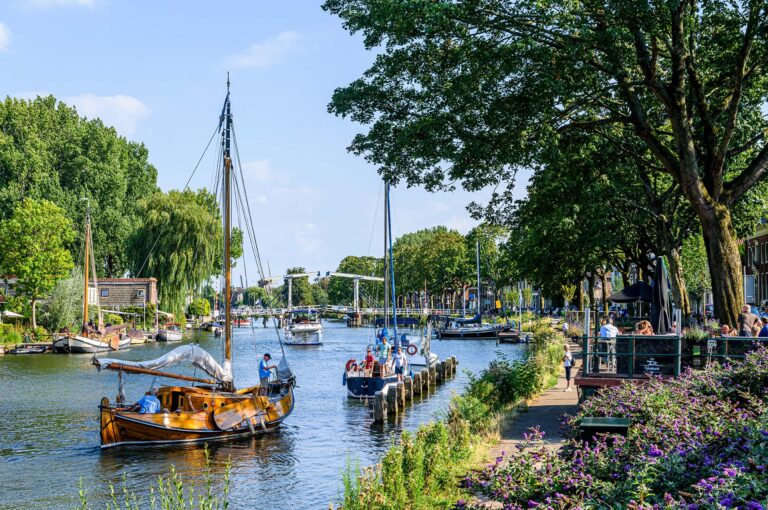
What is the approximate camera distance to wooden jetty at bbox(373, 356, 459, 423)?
30.6 meters

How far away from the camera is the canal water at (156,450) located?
19.8 metres

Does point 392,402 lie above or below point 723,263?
below

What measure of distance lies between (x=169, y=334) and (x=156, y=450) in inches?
2087

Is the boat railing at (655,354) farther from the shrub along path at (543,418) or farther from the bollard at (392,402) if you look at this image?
the bollard at (392,402)

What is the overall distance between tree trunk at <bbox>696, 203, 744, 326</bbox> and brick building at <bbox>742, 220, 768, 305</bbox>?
4774cm

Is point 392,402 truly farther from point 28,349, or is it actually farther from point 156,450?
point 28,349

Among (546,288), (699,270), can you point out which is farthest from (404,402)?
(699,270)

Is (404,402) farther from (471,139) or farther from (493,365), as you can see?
(471,139)

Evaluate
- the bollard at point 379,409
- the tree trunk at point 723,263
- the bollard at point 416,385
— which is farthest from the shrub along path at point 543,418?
the bollard at point 416,385

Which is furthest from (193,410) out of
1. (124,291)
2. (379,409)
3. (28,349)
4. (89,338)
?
(124,291)

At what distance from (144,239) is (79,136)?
1259 cm

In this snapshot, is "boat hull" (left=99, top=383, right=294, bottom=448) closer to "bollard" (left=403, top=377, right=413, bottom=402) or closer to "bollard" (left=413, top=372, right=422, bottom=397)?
"bollard" (left=403, top=377, right=413, bottom=402)

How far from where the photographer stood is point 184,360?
27781 millimetres

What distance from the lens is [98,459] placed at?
2355cm
